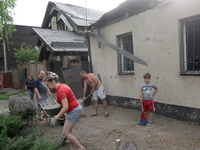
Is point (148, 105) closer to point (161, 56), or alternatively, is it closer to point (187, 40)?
point (161, 56)

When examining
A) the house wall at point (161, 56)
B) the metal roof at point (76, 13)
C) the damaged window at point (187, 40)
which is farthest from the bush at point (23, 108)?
the metal roof at point (76, 13)

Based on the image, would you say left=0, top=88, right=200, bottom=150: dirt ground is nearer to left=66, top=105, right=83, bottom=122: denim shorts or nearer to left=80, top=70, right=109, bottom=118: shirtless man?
left=80, top=70, right=109, bottom=118: shirtless man

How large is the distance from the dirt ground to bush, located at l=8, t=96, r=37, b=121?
0.68m

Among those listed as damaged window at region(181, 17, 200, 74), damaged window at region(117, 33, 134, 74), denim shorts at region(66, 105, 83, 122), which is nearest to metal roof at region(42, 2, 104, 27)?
damaged window at region(117, 33, 134, 74)

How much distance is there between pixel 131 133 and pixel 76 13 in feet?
46.0

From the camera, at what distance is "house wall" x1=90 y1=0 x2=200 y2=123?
4.33m

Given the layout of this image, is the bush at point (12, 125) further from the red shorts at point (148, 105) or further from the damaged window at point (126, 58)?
the damaged window at point (126, 58)

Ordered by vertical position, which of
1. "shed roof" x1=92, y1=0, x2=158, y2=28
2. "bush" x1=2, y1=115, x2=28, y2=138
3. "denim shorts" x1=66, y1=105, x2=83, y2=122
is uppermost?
"shed roof" x1=92, y1=0, x2=158, y2=28

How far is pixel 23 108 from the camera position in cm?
488

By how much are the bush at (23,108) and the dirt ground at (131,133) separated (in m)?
0.68

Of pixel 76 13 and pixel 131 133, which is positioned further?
pixel 76 13

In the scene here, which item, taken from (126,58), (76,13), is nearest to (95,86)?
(126,58)

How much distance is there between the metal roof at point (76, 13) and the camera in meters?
14.0

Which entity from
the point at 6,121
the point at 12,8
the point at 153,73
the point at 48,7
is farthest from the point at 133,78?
the point at 48,7
